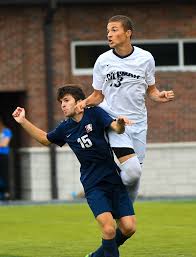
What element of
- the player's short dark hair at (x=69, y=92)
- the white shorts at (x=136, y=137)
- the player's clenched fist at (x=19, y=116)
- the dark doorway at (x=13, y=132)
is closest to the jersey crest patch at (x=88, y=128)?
the player's short dark hair at (x=69, y=92)

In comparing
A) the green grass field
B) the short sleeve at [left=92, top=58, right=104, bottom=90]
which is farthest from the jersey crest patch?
the green grass field

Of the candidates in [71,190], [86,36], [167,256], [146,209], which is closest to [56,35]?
[86,36]

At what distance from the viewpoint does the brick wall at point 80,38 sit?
24125 mm

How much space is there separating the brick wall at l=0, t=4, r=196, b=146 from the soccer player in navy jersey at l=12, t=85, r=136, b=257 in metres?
13.8

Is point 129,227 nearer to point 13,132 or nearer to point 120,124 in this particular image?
point 120,124

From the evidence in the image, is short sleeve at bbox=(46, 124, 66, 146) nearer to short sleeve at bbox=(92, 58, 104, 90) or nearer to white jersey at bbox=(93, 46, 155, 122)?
white jersey at bbox=(93, 46, 155, 122)

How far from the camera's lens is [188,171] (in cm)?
2453

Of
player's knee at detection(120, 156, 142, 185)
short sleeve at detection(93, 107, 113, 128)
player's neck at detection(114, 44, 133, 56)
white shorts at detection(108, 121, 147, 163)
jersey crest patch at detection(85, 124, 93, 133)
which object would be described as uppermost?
player's neck at detection(114, 44, 133, 56)

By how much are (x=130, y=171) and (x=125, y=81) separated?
92 centimetres

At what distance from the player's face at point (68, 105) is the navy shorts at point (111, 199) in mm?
721

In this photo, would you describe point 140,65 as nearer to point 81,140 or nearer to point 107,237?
point 81,140

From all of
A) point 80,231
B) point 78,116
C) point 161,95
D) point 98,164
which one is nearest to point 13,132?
point 80,231

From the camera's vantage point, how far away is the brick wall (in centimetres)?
2412

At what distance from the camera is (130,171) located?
1046cm
